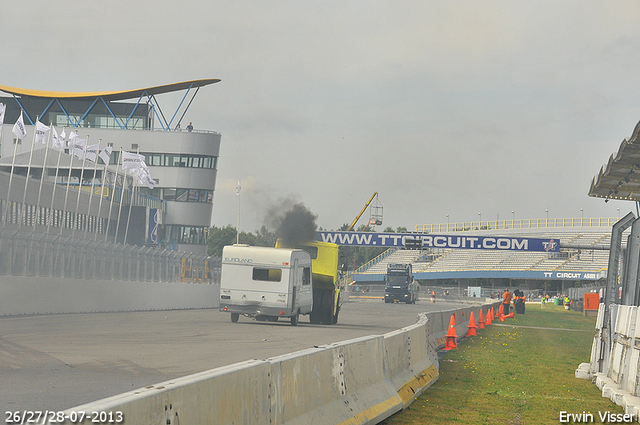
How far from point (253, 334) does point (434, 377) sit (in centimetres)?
1051

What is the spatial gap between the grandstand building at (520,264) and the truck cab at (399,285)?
17.6m

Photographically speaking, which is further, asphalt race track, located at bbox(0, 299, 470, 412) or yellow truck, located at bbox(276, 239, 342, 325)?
yellow truck, located at bbox(276, 239, 342, 325)

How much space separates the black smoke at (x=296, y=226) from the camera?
3459 cm

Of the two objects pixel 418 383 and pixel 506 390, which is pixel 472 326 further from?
pixel 418 383

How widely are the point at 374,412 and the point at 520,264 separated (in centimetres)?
10025

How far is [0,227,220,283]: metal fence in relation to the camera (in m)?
28.3

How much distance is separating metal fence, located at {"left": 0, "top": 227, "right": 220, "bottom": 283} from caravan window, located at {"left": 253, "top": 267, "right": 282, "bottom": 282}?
7999 millimetres

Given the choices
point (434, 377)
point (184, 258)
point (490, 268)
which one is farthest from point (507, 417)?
point (490, 268)

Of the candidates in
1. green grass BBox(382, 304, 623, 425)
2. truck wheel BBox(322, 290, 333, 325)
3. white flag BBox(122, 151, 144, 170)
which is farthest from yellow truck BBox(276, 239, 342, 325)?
white flag BBox(122, 151, 144, 170)

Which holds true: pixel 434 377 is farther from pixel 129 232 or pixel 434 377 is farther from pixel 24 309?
pixel 129 232

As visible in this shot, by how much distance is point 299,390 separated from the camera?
7227mm

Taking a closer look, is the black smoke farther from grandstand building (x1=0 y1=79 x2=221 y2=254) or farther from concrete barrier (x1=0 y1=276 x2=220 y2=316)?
grandstand building (x1=0 y1=79 x2=221 y2=254)

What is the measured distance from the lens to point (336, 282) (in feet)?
106

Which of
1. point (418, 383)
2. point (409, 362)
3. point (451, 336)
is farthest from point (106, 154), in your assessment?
point (418, 383)
